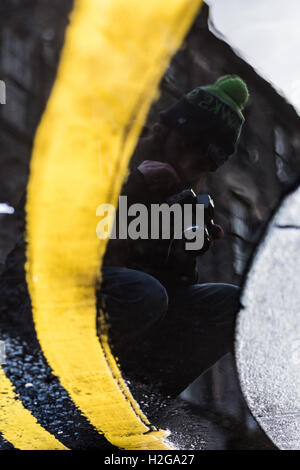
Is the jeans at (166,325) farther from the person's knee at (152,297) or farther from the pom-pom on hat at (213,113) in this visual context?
the pom-pom on hat at (213,113)

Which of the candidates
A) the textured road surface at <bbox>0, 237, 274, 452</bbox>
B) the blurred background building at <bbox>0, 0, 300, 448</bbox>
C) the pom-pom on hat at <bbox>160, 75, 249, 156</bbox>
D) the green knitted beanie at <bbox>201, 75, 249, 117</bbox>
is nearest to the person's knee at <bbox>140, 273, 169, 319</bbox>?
the blurred background building at <bbox>0, 0, 300, 448</bbox>

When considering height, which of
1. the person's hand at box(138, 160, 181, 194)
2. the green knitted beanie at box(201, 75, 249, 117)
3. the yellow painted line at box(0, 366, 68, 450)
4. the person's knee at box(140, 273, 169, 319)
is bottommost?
the yellow painted line at box(0, 366, 68, 450)

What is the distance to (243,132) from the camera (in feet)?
4.42

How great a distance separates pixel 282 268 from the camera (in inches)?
53.6

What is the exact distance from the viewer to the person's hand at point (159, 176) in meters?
1.30

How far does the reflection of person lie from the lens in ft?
4.28

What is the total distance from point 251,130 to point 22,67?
0.60 meters

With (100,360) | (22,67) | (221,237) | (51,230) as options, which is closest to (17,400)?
(100,360)

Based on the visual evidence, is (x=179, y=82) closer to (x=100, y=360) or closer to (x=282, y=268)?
(x=282, y=268)

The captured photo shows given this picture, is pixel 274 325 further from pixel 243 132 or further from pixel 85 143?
pixel 85 143

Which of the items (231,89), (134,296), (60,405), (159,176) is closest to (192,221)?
(159,176)

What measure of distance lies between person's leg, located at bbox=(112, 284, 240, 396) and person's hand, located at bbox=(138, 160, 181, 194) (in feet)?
0.92

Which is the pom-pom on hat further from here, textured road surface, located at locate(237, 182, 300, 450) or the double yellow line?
textured road surface, located at locate(237, 182, 300, 450)

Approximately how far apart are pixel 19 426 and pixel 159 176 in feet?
2.82
